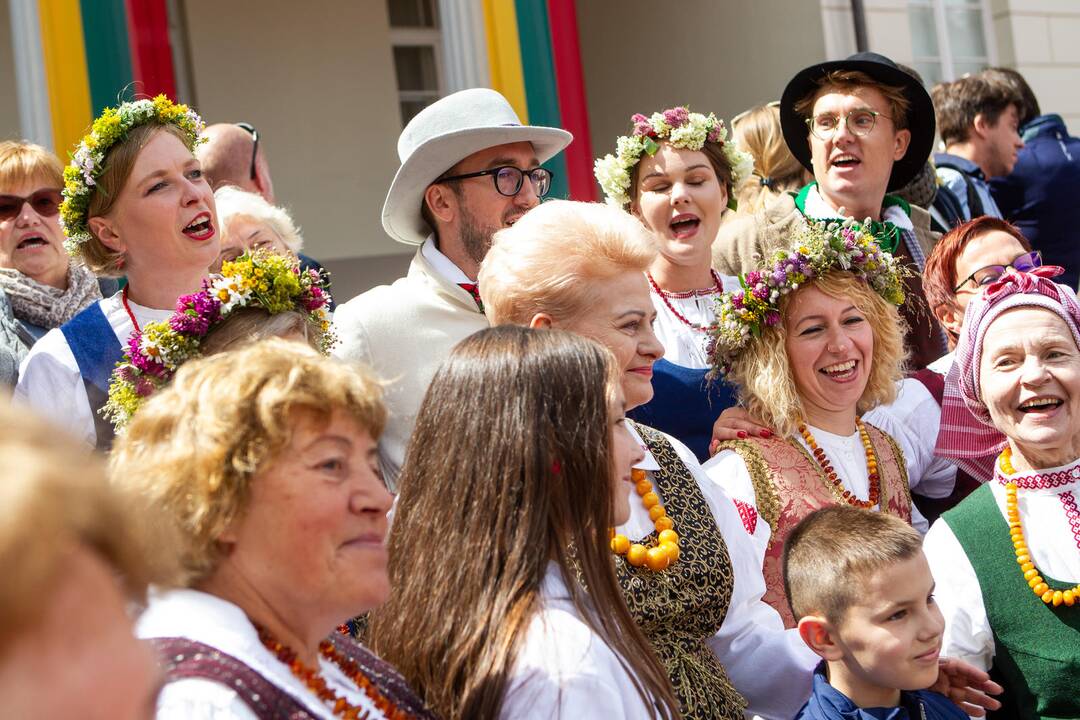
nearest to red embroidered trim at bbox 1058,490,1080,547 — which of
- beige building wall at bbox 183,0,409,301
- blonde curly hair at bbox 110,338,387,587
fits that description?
blonde curly hair at bbox 110,338,387,587

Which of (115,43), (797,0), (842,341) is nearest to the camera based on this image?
(842,341)

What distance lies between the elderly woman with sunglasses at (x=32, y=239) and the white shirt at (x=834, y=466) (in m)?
2.14

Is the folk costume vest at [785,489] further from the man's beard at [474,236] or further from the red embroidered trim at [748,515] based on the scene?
the man's beard at [474,236]

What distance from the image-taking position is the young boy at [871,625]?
2.68m

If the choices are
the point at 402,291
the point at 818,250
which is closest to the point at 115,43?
the point at 402,291

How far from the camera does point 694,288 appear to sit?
4.25 m

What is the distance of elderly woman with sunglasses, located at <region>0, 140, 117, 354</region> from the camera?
398 cm

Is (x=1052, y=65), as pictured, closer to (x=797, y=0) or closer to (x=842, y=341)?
(x=797, y=0)

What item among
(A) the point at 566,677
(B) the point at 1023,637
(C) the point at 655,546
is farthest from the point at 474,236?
(A) the point at 566,677

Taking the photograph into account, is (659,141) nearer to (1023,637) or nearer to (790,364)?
(790,364)

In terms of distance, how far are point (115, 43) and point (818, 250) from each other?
4169mm

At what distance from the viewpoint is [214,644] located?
1541mm

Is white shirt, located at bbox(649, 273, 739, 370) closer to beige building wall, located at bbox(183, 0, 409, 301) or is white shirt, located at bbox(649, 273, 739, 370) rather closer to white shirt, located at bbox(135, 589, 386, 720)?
white shirt, located at bbox(135, 589, 386, 720)

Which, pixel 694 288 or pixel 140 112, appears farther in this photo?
pixel 694 288
